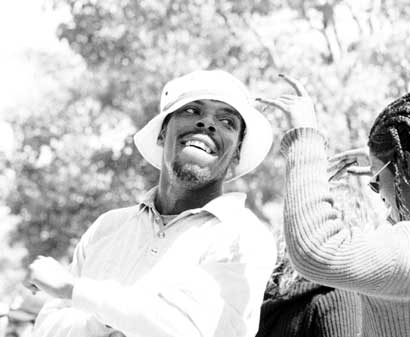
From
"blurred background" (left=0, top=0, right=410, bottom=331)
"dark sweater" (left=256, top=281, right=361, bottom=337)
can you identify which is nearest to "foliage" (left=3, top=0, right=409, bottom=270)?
"blurred background" (left=0, top=0, right=410, bottom=331)

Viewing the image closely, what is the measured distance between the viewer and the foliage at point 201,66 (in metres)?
9.01

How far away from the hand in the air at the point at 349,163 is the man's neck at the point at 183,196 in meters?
0.46

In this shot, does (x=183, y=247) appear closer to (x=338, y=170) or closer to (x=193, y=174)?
(x=193, y=174)

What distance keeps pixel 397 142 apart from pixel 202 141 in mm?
938

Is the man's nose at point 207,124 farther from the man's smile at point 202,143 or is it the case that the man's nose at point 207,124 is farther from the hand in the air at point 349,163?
Answer: the hand in the air at point 349,163

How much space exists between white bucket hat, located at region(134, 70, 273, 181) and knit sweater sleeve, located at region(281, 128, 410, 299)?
0.91 meters

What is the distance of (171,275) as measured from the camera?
2.71 m

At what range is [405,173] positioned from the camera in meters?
2.28

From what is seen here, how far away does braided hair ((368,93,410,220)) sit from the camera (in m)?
2.29

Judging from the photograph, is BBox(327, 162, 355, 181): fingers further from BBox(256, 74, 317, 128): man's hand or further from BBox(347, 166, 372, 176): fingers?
BBox(256, 74, 317, 128): man's hand

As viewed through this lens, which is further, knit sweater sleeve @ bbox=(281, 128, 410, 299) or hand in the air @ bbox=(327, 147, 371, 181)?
hand in the air @ bbox=(327, 147, 371, 181)

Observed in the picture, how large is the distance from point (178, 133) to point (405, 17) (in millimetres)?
6714

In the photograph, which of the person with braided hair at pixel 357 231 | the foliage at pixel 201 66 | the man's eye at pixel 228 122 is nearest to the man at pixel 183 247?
the man's eye at pixel 228 122

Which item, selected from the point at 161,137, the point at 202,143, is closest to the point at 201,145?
the point at 202,143
